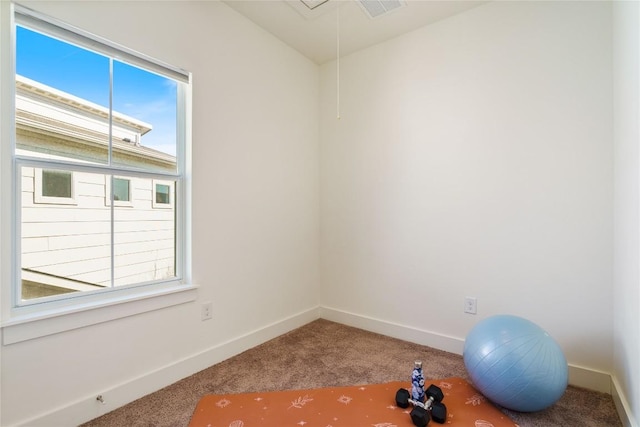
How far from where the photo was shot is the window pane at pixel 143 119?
6.15 ft

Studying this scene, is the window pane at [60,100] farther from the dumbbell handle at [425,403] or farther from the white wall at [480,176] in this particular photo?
the dumbbell handle at [425,403]

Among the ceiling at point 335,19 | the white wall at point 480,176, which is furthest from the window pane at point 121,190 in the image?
the white wall at point 480,176

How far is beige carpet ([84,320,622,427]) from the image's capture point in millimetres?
1674

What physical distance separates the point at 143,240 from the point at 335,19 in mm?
2338

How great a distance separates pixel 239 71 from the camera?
2.49 meters

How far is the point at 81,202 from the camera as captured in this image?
1700mm

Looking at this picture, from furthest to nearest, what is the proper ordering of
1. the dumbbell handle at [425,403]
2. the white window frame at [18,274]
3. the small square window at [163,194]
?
the small square window at [163,194] < the dumbbell handle at [425,403] < the white window frame at [18,274]

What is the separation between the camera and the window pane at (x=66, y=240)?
1.53 m

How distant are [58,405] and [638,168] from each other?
3136 millimetres

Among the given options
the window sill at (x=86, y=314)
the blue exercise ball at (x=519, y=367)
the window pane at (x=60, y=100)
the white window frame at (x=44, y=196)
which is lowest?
the blue exercise ball at (x=519, y=367)

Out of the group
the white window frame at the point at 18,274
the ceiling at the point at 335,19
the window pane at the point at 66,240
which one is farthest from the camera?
the ceiling at the point at 335,19

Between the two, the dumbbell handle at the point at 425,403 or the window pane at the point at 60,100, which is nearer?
the window pane at the point at 60,100

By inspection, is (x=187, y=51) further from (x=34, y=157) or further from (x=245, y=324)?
(x=245, y=324)

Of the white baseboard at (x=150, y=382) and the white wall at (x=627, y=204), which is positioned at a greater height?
the white wall at (x=627, y=204)
